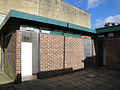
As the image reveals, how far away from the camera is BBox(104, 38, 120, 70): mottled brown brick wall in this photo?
6.30 m

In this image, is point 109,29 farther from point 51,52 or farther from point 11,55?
point 11,55

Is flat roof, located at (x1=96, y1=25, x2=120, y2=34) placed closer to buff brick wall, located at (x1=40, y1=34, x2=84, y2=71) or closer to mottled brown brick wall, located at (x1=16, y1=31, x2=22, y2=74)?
buff brick wall, located at (x1=40, y1=34, x2=84, y2=71)

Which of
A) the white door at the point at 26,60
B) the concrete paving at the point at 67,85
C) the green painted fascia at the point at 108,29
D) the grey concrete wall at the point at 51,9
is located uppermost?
the grey concrete wall at the point at 51,9

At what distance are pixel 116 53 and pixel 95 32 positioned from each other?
2.15 meters

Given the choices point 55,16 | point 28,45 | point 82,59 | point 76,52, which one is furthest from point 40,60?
point 55,16

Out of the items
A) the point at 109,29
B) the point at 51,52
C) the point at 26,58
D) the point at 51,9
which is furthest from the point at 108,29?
the point at 51,9

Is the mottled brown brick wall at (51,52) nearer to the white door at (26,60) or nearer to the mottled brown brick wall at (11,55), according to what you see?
the white door at (26,60)

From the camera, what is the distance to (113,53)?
257 inches

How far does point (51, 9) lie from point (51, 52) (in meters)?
7.11

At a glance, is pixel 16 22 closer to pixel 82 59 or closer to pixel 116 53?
pixel 82 59

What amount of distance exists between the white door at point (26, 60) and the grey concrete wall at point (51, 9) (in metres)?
4.97

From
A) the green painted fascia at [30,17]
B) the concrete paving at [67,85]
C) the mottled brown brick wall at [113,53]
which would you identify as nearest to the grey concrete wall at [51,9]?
the green painted fascia at [30,17]

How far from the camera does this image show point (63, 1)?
11.4m

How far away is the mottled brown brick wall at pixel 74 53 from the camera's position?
18.4 ft
